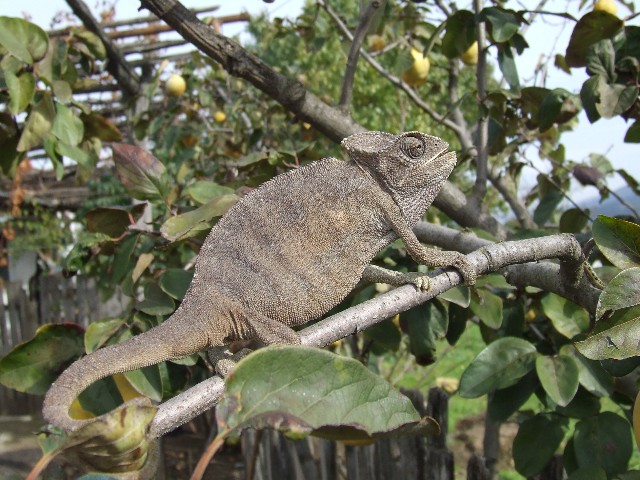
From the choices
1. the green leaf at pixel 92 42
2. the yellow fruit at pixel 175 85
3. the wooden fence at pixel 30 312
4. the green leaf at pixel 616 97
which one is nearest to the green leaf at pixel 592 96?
the green leaf at pixel 616 97

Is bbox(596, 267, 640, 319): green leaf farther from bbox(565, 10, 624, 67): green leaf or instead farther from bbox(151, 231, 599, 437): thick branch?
bbox(565, 10, 624, 67): green leaf

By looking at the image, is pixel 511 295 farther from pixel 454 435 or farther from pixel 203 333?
pixel 454 435

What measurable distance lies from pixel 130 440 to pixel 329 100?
2.61 meters

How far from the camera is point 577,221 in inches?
75.0

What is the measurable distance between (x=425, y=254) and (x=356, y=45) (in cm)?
87

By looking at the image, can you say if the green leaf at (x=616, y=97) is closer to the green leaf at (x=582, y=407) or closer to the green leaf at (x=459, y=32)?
the green leaf at (x=459, y=32)

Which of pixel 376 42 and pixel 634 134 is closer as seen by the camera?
pixel 634 134

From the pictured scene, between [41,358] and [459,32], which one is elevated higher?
[459,32]

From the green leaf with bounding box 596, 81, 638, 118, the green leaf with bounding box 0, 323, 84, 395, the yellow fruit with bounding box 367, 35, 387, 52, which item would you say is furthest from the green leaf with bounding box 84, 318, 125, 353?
the yellow fruit with bounding box 367, 35, 387, 52

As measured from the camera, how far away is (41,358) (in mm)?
1152

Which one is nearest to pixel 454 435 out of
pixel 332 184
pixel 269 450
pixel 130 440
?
pixel 269 450

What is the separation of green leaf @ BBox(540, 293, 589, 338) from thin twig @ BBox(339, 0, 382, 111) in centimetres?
75

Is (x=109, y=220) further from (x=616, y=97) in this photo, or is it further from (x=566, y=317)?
(x=616, y=97)

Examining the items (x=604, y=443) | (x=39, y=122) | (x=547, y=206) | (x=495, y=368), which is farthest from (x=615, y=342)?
(x=39, y=122)
